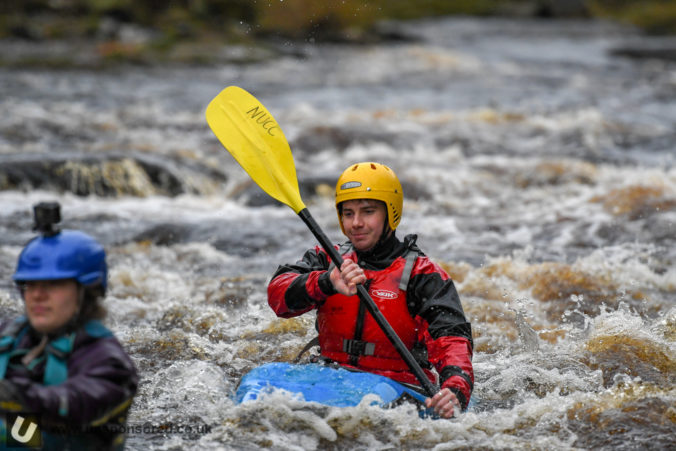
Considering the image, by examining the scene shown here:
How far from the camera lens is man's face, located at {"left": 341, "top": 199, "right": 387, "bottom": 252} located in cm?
412

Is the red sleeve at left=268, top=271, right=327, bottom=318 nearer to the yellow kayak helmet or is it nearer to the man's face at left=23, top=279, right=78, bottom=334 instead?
the yellow kayak helmet

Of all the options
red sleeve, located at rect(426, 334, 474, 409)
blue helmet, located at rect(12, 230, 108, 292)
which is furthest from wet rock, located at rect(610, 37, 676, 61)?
blue helmet, located at rect(12, 230, 108, 292)

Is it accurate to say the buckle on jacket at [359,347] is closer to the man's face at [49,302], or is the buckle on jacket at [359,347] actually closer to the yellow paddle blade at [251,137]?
the yellow paddle blade at [251,137]

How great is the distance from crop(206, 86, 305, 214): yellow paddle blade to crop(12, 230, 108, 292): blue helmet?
1.84 metres

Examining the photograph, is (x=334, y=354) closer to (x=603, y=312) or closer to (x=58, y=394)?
(x=58, y=394)

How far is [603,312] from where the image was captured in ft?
19.5

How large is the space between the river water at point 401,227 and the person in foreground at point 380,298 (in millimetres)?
312

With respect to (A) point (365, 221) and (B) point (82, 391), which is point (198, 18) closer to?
(A) point (365, 221)

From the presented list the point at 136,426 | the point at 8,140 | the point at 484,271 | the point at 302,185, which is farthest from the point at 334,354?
the point at 8,140

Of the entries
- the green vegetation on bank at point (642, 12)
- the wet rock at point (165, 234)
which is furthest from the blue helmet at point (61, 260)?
the green vegetation on bank at point (642, 12)

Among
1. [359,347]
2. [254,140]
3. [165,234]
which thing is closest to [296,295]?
[359,347]

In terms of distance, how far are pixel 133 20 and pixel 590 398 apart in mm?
24261

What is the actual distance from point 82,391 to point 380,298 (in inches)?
70.2

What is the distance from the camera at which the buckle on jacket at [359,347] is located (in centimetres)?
407
